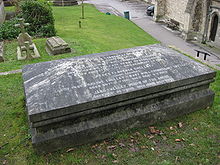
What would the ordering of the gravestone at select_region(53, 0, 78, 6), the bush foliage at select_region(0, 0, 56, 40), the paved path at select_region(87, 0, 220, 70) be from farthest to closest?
the gravestone at select_region(53, 0, 78, 6) → the bush foliage at select_region(0, 0, 56, 40) → the paved path at select_region(87, 0, 220, 70)

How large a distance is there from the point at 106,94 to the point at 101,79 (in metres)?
0.51

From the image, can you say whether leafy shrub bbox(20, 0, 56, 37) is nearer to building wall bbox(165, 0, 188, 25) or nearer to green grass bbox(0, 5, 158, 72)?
green grass bbox(0, 5, 158, 72)

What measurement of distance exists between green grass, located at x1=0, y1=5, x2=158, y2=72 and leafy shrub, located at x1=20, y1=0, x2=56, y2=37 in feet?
2.94

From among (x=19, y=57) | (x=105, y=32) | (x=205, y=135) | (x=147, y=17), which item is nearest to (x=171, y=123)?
(x=205, y=135)

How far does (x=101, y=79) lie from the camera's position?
5.14 meters

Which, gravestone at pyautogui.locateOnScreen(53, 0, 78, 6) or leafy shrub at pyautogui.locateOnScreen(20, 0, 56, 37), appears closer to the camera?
leafy shrub at pyautogui.locateOnScreen(20, 0, 56, 37)

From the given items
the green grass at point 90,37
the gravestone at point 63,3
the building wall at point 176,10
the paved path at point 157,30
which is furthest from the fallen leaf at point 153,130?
the gravestone at point 63,3

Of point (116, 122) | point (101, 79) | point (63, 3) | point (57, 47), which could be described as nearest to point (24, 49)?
point (57, 47)

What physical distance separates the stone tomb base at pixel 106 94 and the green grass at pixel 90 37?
18.1 ft

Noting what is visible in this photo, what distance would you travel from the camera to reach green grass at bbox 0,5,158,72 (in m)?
→ 11.4

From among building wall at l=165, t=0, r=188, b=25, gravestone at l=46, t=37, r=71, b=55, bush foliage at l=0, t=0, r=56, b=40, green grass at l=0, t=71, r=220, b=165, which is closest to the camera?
green grass at l=0, t=71, r=220, b=165

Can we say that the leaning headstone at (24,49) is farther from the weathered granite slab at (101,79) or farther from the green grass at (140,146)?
the green grass at (140,146)

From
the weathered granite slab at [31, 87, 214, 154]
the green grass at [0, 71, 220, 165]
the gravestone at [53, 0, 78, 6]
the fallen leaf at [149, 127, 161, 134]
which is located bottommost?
the green grass at [0, 71, 220, 165]

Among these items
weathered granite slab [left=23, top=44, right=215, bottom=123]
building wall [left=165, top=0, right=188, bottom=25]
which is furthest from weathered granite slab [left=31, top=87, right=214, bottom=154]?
building wall [left=165, top=0, right=188, bottom=25]
